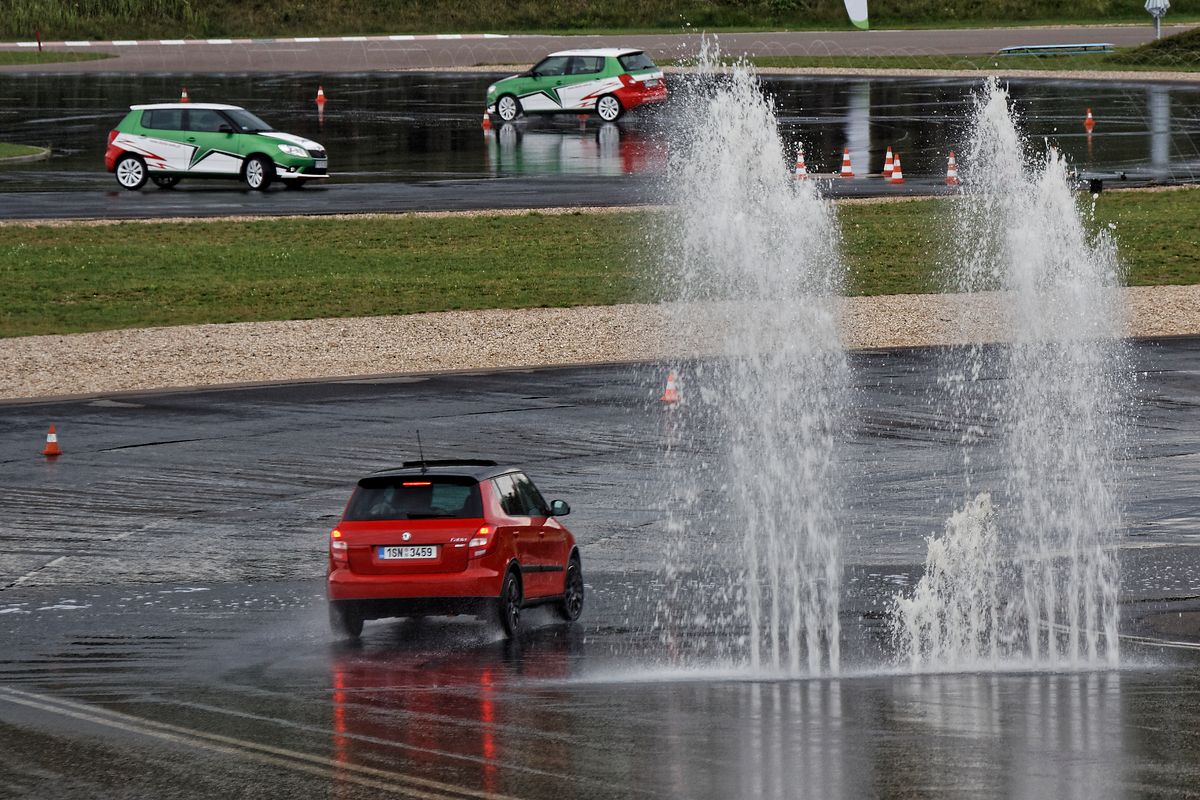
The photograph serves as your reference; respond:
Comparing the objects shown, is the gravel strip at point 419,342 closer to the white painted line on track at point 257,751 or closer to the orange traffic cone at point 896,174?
the orange traffic cone at point 896,174

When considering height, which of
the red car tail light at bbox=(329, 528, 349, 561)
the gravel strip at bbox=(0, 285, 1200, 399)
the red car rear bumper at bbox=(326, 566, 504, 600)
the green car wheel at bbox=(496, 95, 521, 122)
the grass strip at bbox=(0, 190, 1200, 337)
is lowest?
the red car rear bumper at bbox=(326, 566, 504, 600)

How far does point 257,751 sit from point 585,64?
4374cm

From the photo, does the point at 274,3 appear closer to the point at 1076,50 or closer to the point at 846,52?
the point at 846,52

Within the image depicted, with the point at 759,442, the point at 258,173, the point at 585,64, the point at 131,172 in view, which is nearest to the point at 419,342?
the point at 759,442

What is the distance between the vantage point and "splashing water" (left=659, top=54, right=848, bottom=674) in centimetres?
1442

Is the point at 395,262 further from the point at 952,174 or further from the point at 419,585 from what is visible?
the point at 419,585

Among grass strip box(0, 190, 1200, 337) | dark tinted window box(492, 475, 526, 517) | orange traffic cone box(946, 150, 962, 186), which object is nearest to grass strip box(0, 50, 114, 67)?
grass strip box(0, 190, 1200, 337)

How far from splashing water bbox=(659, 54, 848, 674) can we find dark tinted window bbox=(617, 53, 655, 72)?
74.5 ft

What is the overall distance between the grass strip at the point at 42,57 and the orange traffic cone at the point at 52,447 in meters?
53.8

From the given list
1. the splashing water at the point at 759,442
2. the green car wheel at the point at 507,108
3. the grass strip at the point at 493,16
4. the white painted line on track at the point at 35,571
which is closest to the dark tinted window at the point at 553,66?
the green car wheel at the point at 507,108

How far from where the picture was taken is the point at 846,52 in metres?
71.2

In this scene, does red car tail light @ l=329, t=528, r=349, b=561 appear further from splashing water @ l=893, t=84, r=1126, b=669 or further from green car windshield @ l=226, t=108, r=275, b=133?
green car windshield @ l=226, t=108, r=275, b=133

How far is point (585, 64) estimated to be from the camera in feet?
174

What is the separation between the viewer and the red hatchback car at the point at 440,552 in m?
13.8
